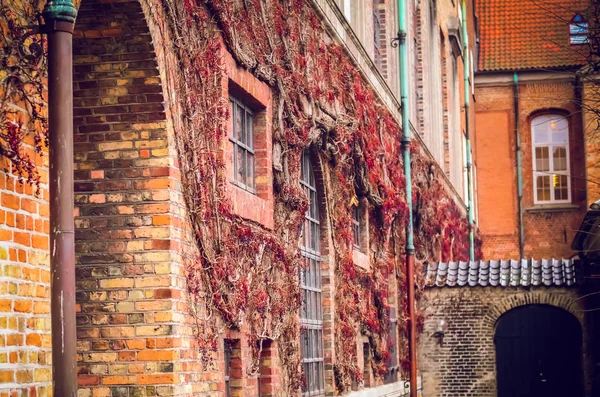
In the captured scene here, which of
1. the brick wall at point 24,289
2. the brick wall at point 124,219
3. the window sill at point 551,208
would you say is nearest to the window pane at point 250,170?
the brick wall at point 124,219

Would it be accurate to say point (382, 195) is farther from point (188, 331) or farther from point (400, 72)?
point (188, 331)

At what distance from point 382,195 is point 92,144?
9.53 meters

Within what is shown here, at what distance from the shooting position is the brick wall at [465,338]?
2036 centimetres

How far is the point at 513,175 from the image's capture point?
124ft

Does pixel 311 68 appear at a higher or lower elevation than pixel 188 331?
higher

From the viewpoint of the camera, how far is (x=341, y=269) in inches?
533

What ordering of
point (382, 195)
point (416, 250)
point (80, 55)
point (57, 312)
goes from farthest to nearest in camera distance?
point (416, 250)
point (382, 195)
point (80, 55)
point (57, 312)

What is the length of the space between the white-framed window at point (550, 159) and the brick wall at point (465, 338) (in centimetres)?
1776

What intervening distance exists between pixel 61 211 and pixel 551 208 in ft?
112

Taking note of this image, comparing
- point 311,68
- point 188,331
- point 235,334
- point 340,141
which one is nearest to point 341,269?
point 340,141

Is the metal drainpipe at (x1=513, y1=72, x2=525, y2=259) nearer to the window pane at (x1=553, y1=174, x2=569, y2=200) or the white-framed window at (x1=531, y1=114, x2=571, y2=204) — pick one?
the white-framed window at (x1=531, y1=114, x2=571, y2=204)

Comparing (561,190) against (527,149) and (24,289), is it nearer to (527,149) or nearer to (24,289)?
(527,149)

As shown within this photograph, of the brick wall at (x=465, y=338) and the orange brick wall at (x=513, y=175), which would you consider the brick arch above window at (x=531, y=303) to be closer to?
the brick wall at (x=465, y=338)

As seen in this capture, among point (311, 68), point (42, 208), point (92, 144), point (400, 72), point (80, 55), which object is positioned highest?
point (400, 72)
